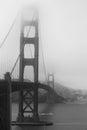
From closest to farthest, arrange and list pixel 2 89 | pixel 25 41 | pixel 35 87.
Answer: pixel 2 89 → pixel 35 87 → pixel 25 41

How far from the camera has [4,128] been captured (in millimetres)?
12070

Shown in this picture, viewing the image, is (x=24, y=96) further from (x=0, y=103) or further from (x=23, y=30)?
(x=0, y=103)

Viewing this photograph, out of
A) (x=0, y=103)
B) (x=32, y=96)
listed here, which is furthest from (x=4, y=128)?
(x=32, y=96)

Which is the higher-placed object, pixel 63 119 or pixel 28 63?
pixel 28 63

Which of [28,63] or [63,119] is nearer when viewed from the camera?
[28,63]

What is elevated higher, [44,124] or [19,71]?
[19,71]

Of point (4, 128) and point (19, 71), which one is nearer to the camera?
point (4, 128)

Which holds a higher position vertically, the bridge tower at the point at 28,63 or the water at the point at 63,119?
the bridge tower at the point at 28,63

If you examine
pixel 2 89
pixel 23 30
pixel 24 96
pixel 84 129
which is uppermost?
pixel 23 30

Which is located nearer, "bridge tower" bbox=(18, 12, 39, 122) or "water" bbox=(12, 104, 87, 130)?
"bridge tower" bbox=(18, 12, 39, 122)

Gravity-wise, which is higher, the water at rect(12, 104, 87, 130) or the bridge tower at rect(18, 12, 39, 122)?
the bridge tower at rect(18, 12, 39, 122)

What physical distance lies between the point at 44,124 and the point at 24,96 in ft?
6.02

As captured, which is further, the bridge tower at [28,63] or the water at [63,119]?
the water at [63,119]

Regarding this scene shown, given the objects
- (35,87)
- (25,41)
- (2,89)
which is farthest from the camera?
(25,41)
